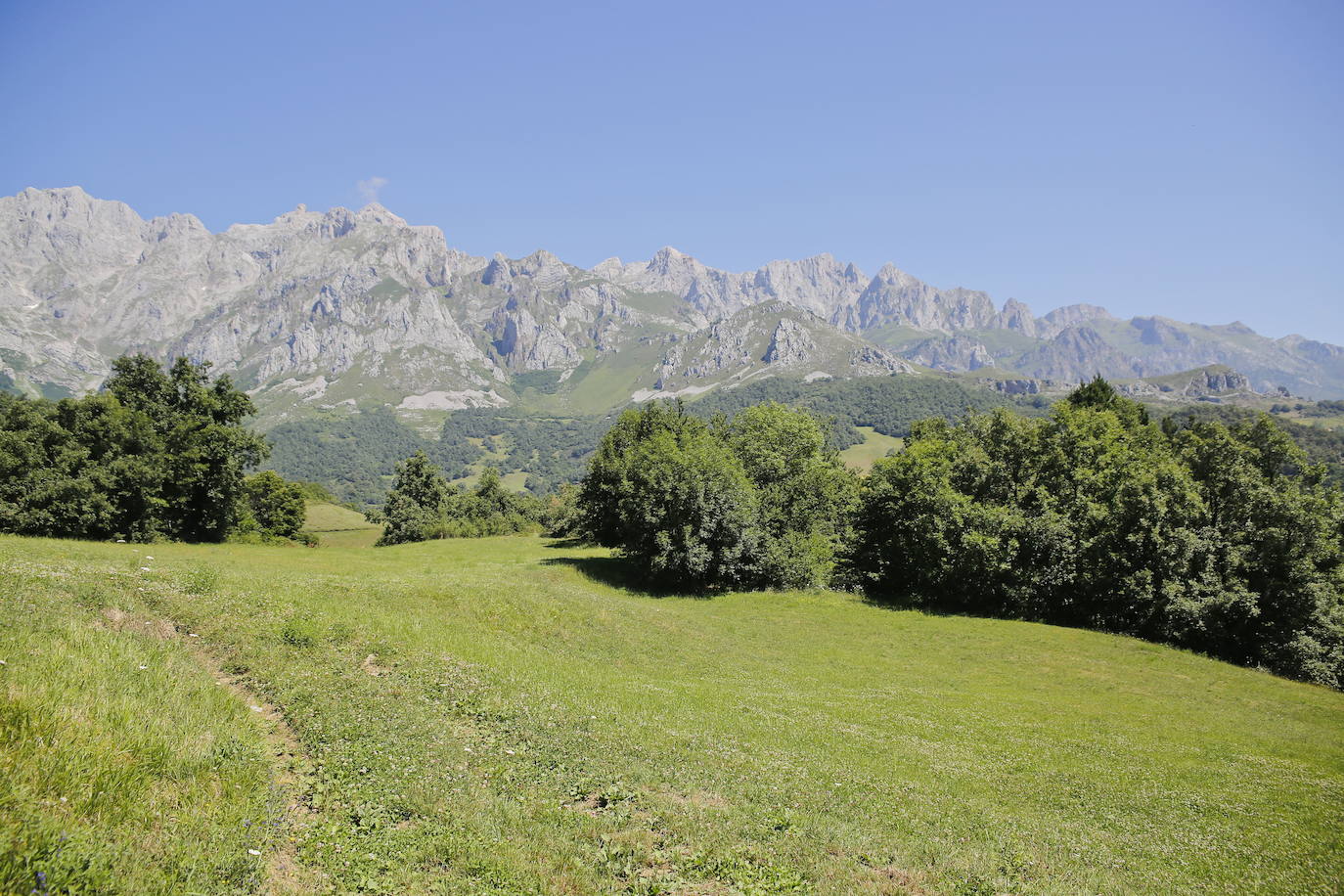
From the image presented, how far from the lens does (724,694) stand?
2461 centimetres

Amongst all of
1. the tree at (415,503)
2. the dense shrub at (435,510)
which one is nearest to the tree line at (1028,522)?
the tree at (415,503)

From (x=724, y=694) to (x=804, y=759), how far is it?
7.06 meters

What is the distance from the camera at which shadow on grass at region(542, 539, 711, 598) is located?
178ft

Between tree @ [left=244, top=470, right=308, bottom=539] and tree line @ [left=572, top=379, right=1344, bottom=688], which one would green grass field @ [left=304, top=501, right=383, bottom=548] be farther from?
tree line @ [left=572, top=379, right=1344, bottom=688]

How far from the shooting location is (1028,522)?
52.3 metres

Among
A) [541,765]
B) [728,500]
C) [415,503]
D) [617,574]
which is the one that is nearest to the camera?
[541,765]

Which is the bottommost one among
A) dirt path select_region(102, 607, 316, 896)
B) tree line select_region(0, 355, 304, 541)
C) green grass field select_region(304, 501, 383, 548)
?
green grass field select_region(304, 501, 383, 548)

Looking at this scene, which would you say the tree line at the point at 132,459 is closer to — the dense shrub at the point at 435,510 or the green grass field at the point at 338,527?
Answer: the dense shrub at the point at 435,510

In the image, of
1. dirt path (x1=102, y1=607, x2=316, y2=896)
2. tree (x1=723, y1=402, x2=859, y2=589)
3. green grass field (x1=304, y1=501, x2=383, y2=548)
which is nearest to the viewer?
dirt path (x1=102, y1=607, x2=316, y2=896)

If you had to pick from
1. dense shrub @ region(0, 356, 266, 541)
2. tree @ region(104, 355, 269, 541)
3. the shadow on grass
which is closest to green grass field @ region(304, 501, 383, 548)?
tree @ region(104, 355, 269, 541)

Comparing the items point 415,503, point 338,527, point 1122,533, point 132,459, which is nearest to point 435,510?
point 415,503

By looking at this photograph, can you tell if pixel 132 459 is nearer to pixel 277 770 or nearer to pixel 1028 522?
pixel 277 770

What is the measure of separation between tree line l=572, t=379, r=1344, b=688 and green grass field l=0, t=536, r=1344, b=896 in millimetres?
14967

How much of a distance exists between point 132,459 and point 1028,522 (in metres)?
72.4
